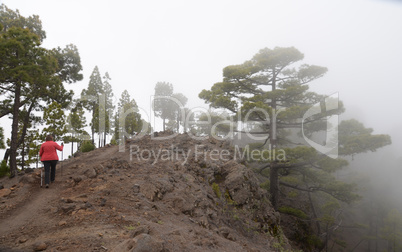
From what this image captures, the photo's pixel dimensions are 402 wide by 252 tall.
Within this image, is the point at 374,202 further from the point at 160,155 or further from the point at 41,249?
the point at 41,249

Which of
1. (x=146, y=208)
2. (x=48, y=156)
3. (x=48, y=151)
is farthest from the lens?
(x=48, y=151)

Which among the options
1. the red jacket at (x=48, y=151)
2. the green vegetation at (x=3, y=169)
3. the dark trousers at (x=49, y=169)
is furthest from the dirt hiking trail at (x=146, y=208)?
the green vegetation at (x=3, y=169)

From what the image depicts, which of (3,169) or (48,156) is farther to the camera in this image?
(3,169)

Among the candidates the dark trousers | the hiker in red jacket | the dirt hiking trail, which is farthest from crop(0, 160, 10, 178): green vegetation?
the hiker in red jacket

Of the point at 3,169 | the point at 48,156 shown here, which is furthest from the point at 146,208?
the point at 3,169

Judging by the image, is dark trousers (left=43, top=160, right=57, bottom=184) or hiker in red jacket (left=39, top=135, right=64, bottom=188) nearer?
dark trousers (left=43, top=160, right=57, bottom=184)

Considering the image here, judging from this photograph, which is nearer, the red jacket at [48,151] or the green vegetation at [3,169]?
the red jacket at [48,151]

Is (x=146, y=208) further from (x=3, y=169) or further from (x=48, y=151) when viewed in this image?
(x=3, y=169)

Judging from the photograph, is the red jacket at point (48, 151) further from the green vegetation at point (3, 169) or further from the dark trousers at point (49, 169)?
the green vegetation at point (3, 169)

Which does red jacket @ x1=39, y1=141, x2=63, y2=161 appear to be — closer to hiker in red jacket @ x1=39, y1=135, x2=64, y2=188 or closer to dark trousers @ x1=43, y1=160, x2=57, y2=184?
hiker in red jacket @ x1=39, y1=135, x2=64, y2=188

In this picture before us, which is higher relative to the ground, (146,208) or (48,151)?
(48,151)

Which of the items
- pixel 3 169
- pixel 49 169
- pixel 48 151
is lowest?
pixel 3 169

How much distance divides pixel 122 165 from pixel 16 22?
17.3m

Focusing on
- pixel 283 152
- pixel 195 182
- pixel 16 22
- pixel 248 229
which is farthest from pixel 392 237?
pixel 16 22
